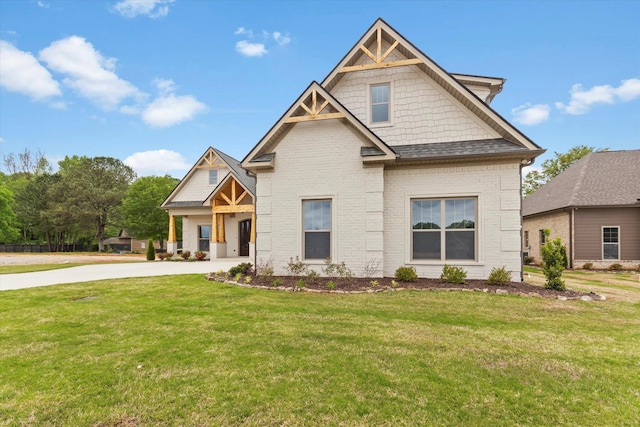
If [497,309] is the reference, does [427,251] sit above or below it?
above

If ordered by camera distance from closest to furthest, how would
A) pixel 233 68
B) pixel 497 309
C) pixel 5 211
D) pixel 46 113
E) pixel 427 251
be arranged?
pixel 497 309 → pixel 427 251 → pixel 233 68 → pixel 46 113 → pixel 5 211

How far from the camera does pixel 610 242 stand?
1664 cm

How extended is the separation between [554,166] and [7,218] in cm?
7331

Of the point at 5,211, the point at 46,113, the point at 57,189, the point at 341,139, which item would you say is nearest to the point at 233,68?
the point at 341,139

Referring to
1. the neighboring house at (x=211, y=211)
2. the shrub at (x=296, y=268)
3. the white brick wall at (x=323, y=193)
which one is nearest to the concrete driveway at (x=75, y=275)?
the white brick wall at (x=323, y=193)

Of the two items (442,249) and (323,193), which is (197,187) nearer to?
(323,193)

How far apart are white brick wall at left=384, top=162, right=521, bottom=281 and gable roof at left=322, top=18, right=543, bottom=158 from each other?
1049mm

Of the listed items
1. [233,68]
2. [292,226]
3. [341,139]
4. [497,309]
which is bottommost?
[497,309]

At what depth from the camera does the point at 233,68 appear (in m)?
19.7

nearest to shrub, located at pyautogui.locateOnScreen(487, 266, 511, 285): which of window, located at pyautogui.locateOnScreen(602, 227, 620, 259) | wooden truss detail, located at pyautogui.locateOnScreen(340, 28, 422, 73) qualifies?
wooden truss detail, located at pyautogui.locateOnScreen(340, 28, 422, 73)

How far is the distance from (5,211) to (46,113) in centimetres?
2100

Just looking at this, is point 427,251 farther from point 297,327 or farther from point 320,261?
point 297,327

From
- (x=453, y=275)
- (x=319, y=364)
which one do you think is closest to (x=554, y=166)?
(x=453, y=275)

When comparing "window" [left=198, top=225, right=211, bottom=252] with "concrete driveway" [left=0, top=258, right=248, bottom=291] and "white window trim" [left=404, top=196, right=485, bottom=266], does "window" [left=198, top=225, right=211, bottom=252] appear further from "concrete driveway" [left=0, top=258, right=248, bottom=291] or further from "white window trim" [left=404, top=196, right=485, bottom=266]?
"white window trim" [left=404, top=196, right=485, bottom=266]
